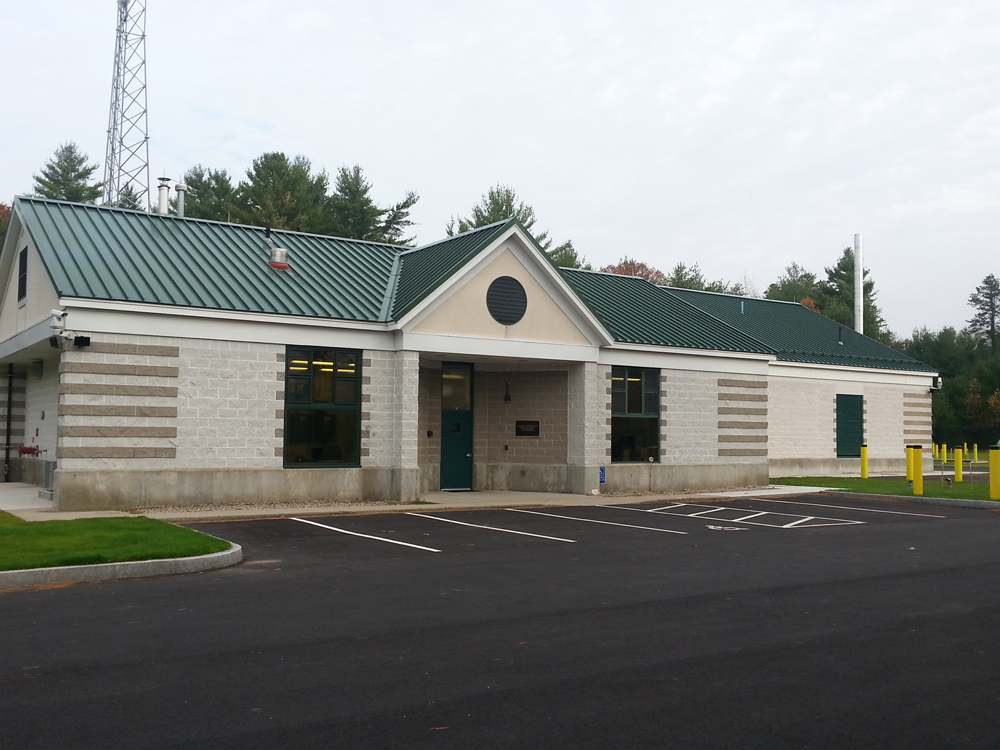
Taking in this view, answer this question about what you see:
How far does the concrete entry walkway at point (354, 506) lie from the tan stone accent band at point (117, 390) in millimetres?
2260

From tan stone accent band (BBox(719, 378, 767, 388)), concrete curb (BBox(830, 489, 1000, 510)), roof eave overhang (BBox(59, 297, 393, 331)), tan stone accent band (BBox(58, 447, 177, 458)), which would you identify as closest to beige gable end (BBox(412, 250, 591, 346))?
roof eave overhang (BBox(59, 297, 393, 331))

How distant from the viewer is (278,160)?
5700 cm

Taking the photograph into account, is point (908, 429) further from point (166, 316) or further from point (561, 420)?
point (166, 316)

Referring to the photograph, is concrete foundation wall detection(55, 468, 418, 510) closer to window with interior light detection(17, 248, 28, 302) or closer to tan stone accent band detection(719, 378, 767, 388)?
window with interior light detection(17, 248, 28, 302)

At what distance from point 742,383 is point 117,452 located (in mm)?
17065

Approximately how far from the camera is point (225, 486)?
19.2m

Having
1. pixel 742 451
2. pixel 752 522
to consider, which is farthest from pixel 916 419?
pixel 752 522

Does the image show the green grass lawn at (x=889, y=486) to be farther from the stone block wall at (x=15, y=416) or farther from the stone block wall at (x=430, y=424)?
the stone block wall at (x=15, y=416)

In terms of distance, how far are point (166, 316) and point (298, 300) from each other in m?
3.01

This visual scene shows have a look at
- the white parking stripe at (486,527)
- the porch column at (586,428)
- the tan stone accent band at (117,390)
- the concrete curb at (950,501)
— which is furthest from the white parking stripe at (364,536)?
the concrete curb at (950,501)

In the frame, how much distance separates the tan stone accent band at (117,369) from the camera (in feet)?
57.5

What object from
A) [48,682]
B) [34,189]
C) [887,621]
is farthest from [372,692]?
[34,189]

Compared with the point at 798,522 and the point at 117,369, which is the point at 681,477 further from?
the point at 117,369

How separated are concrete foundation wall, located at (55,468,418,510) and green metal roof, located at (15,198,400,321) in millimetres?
3435
